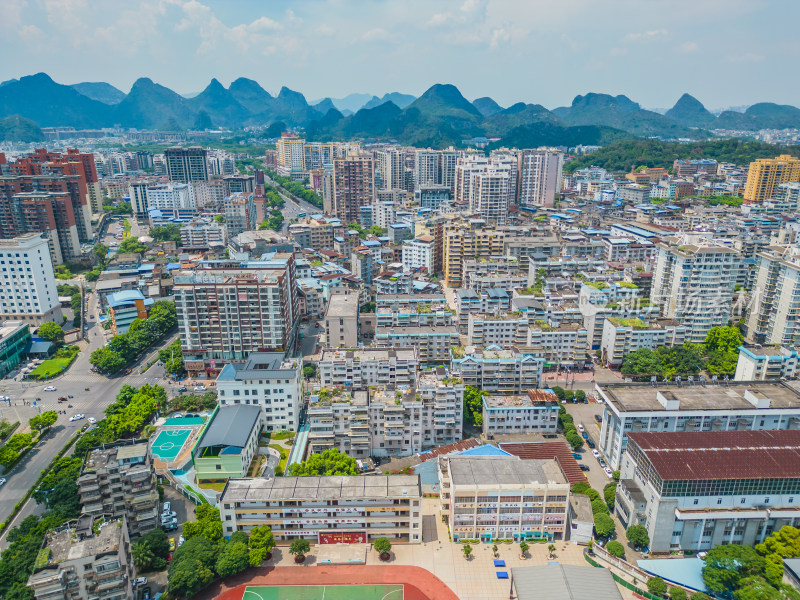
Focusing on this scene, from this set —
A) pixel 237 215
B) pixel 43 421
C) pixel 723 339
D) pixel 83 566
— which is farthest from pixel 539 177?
pixel 83 566

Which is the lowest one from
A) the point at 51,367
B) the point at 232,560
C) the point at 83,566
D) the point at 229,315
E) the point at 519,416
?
the point at 51,367

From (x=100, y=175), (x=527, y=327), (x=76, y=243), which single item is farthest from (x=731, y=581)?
(x=100, y=175)

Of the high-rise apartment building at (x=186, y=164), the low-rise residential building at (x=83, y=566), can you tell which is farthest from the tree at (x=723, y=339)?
the high-rise apartment building at (x=186, y=164)

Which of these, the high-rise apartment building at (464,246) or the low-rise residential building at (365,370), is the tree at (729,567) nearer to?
the low-rise residential building at (365,370)

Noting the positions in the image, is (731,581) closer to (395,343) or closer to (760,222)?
(395,343)

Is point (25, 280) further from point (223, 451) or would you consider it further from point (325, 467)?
point (325, 467)

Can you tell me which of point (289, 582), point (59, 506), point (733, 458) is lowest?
point (289, 582)
